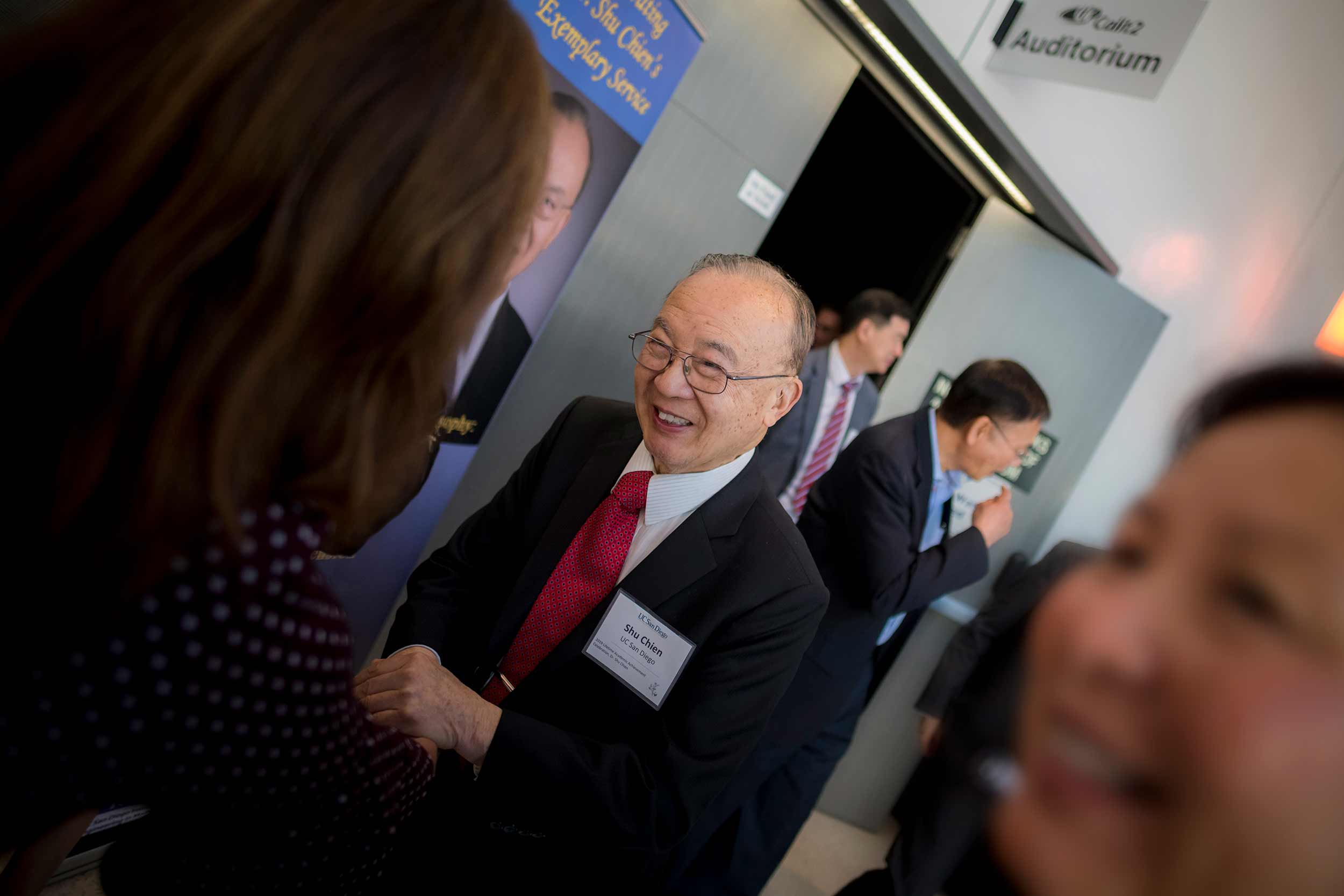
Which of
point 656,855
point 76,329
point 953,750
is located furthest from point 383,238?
point 656,855

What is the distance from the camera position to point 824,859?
10.7ft

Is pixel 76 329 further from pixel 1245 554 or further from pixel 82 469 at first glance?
pixel 1245 554

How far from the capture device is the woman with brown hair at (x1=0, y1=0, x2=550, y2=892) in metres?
0.66

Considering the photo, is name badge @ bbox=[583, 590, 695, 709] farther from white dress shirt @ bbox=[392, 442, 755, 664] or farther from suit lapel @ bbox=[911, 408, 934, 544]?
suit lapel @ bbox=[911, 408, 934, 544]

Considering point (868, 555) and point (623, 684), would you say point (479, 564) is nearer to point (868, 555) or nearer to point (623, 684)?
point (623, 684)

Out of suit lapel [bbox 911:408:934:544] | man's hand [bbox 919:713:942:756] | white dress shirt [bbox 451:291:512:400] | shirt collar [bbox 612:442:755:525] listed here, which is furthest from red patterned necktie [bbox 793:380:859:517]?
man's hand [bbox 919:713:942:756]

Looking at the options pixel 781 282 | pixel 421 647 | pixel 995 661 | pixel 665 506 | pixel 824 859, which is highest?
pixel 781 282

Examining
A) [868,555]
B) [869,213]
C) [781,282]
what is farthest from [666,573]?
[869,213]

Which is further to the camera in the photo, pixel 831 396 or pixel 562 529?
pixel 831 396

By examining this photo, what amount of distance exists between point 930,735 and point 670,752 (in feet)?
3.43

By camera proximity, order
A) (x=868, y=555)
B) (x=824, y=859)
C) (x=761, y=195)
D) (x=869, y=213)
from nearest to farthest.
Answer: (x=868, y=555)
(x=761, y=195)
(x=824, y=859)
(x=869, y=213)

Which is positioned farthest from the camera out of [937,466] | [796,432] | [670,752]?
[796,432]

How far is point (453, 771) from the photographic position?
1.45 m

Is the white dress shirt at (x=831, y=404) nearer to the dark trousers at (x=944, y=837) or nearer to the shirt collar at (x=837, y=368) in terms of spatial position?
the shirt collar at (x=837, y=368)
